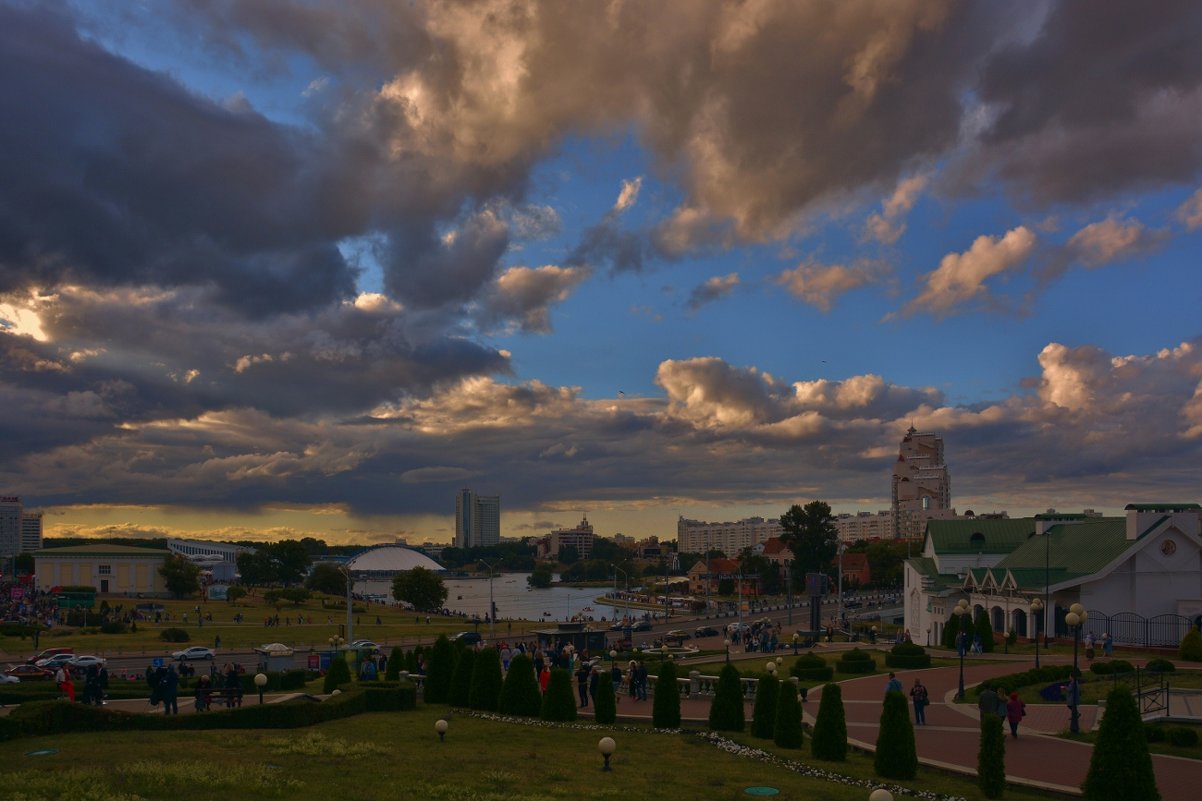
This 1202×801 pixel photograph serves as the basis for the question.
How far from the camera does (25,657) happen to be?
57031 millimetres

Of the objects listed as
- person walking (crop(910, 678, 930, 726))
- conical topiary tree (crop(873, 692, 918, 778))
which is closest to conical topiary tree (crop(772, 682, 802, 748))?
conical topiary tree (crop(873, 692, 918, 778))

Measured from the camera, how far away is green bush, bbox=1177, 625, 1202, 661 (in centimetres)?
4622

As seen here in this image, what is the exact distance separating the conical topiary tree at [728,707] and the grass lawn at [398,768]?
130cm

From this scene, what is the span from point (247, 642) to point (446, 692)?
4261 centimetres

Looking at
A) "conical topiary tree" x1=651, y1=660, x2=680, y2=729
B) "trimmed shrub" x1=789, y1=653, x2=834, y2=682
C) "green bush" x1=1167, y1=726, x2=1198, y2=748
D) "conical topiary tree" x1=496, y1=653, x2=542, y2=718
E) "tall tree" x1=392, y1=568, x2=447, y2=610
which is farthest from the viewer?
"tall tree" x1=392, y1=568, x2=447, y2=610

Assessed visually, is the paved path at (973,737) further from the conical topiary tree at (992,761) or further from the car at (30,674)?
the car at (30,674)

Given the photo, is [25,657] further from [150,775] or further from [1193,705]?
[1193,705]

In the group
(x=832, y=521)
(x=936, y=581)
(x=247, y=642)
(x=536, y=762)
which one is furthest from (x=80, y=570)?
(x=536, y=762)

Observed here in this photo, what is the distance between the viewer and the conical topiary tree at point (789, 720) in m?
24.6

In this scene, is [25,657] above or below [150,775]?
below

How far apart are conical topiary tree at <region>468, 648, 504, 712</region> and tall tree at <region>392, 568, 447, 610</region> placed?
78.8 m

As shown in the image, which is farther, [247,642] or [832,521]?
[832,521]

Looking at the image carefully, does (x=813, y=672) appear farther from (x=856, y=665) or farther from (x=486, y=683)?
(x=486, y=683)

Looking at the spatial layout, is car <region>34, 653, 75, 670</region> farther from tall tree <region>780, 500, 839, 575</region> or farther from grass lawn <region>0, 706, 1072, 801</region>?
tall tree <region>780, 500, 839, 575</region>
